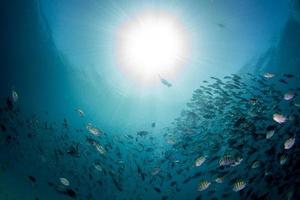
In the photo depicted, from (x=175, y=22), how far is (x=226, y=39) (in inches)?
206

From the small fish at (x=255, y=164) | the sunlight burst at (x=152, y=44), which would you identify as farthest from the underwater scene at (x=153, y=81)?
the sunlight burst at (x=152, y=44)

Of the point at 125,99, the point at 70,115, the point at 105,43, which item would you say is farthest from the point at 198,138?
the point at 70,115

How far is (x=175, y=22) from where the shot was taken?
79.8ft

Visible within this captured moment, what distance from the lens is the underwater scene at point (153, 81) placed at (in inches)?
459

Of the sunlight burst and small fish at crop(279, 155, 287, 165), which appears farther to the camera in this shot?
the sunlight burst

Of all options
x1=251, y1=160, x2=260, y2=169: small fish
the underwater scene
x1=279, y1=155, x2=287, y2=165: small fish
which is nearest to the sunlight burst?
the underwater scene

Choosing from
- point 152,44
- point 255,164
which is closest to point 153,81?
point 152,44

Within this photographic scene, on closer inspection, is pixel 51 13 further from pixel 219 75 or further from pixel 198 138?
pixel 198 138

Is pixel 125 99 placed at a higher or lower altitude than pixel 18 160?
higher

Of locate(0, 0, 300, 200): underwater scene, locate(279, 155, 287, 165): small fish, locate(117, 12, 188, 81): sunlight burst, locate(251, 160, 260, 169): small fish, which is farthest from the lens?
locate(117, 12, 188, 81): sunlight burst

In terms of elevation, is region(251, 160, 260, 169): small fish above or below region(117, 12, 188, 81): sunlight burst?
below

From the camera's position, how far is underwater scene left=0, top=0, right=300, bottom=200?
38.3 ft

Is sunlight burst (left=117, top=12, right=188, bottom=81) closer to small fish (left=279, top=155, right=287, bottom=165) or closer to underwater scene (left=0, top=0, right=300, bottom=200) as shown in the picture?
underwater scene (left=0, top=0, right=300, bottom=200)

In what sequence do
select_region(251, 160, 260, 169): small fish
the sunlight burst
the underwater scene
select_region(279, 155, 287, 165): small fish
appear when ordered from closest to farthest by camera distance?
select_region(279, 155, 287, 165): small fish → select_region(251, 160, 260, 169): small fish → the underwater scene → the sunlight burst
